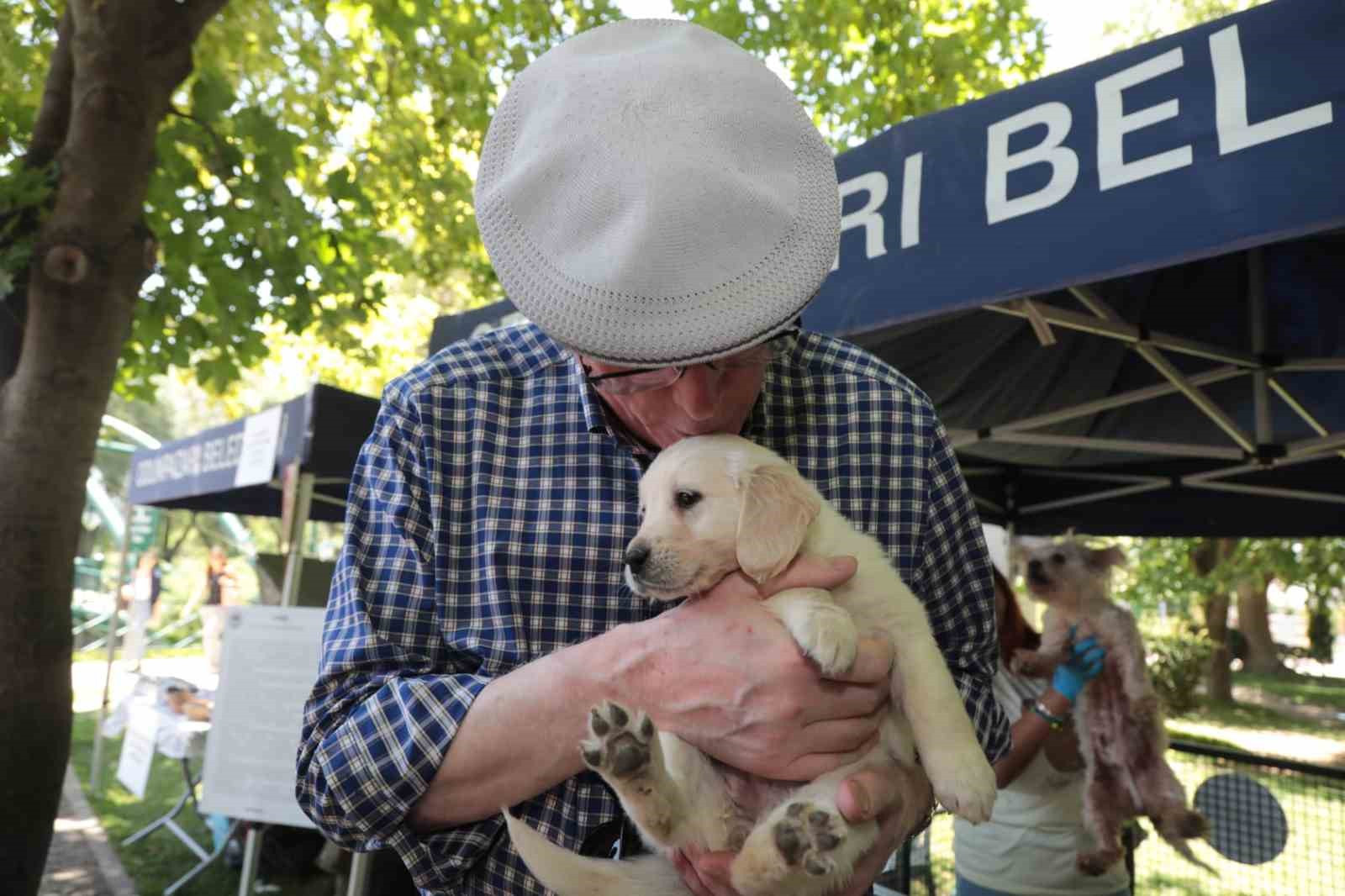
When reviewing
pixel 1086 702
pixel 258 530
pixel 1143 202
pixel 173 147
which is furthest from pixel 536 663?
pixel 258 530

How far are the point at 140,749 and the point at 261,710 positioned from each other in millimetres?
3758

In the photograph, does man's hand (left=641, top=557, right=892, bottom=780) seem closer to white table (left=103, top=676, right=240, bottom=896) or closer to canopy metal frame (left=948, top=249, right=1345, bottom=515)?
canopy metal frame (left=948, top=249, right=1345, bottom=515)

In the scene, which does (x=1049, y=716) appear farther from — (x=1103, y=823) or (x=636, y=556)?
(x=636, y=556)

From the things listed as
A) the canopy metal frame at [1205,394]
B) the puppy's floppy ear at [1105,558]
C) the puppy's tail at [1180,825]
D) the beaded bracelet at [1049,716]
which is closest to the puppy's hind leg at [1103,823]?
the puppy's tail at [1180,825]

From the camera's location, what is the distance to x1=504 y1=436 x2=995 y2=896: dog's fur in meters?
1.55

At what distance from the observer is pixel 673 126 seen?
1.40m

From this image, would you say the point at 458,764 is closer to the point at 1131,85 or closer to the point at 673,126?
the point at 673,126

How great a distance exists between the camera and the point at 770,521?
182cm

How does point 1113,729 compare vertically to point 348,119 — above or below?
below

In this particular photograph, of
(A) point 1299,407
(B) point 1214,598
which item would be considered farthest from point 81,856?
(B) point 1214,598

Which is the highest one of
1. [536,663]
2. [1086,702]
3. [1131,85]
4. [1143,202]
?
[1131,85]

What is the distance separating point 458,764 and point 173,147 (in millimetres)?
6280

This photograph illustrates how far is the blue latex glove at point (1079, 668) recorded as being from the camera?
14.2 feet

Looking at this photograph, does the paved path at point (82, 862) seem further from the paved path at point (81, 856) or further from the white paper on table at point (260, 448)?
the white paper on table at point (260, 448)
